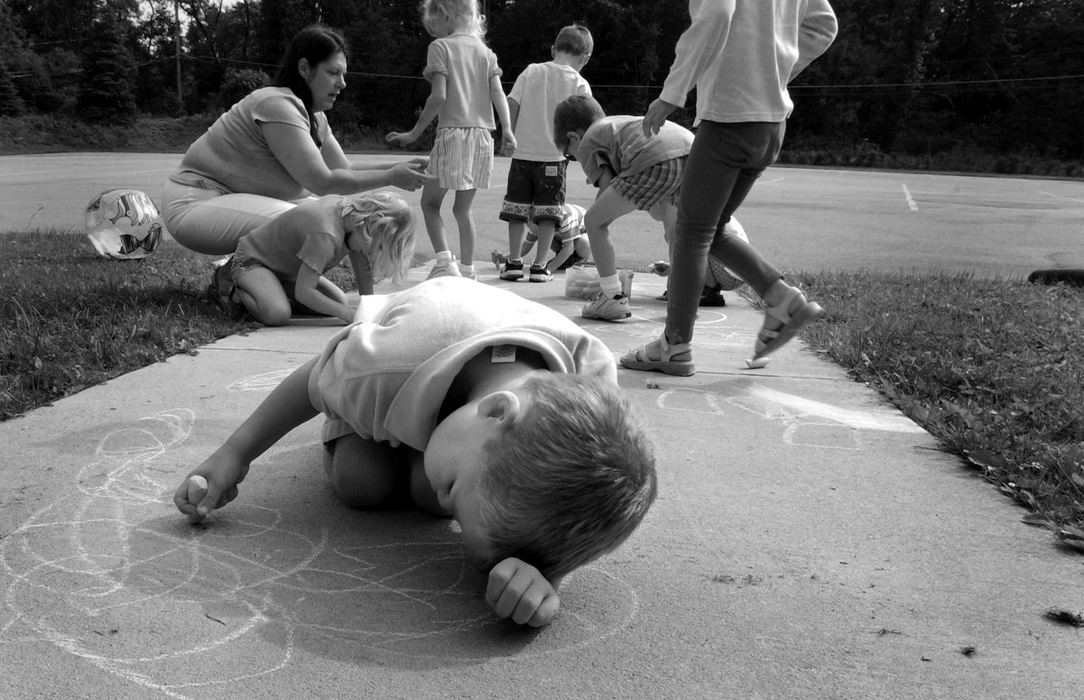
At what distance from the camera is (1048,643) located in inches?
62.2

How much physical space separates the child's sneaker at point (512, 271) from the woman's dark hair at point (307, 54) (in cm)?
156

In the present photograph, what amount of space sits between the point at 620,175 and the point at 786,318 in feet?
4.22

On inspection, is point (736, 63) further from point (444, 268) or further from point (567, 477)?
point (444, 268)

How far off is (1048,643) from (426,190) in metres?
4.56

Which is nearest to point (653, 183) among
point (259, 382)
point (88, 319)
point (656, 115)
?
point (656, 115)

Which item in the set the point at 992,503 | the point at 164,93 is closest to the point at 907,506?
the point at 992,503

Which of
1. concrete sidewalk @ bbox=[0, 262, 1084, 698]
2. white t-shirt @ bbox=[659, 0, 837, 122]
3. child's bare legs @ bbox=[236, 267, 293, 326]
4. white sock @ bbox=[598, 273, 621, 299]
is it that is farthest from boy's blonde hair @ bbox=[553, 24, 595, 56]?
concrete sidewalk @ bbox=[0, 262, 1084, 698]

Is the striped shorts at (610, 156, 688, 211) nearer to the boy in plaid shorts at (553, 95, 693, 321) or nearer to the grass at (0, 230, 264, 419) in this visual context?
the boy in plaid shorts at (553, 95, 693, 321)

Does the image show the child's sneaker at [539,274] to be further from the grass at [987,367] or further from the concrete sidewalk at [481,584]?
the concrete sidewalk at [481,584]

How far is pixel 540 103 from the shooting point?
6254 millimetres

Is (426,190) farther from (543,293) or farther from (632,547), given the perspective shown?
(632,547)

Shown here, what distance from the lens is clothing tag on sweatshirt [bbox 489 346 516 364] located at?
1680 millimetres

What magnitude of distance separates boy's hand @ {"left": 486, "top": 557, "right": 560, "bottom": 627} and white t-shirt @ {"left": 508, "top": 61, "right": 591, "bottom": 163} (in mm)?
4853

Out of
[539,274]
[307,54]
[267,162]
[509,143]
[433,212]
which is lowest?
[539,274]
